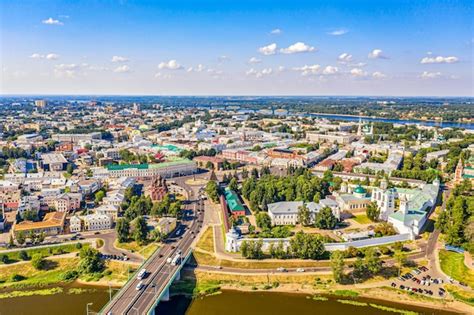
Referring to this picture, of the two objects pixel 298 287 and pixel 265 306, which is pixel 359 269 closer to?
pixel 298 287

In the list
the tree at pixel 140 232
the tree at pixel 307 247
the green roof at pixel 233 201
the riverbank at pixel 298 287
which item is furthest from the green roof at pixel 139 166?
the tree at pixel 307 247

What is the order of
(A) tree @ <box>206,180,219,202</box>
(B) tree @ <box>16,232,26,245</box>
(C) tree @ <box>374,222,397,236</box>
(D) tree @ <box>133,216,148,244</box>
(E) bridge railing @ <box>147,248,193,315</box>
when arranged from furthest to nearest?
(A) tree @ <box>206,180,219,202</box> < (C) tree @ <box>374,222,397,236</box> < (D) tree @ <box>133,216,148,244</box> < (B) tree @ <box>16,232,26,245</box> < (E) bridge railing @ <box>147,248,193,315</box>

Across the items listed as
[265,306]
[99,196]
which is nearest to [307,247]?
[265,306]

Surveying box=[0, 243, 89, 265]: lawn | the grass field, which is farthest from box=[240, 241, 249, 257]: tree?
box=[0, 243, 89, 265]: lawn

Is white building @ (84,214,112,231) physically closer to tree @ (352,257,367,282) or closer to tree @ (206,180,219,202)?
tree @ (206,180,219,202)

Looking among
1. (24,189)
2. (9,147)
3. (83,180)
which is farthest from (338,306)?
(9,147)

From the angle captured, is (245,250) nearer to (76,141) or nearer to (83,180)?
(83,180)
